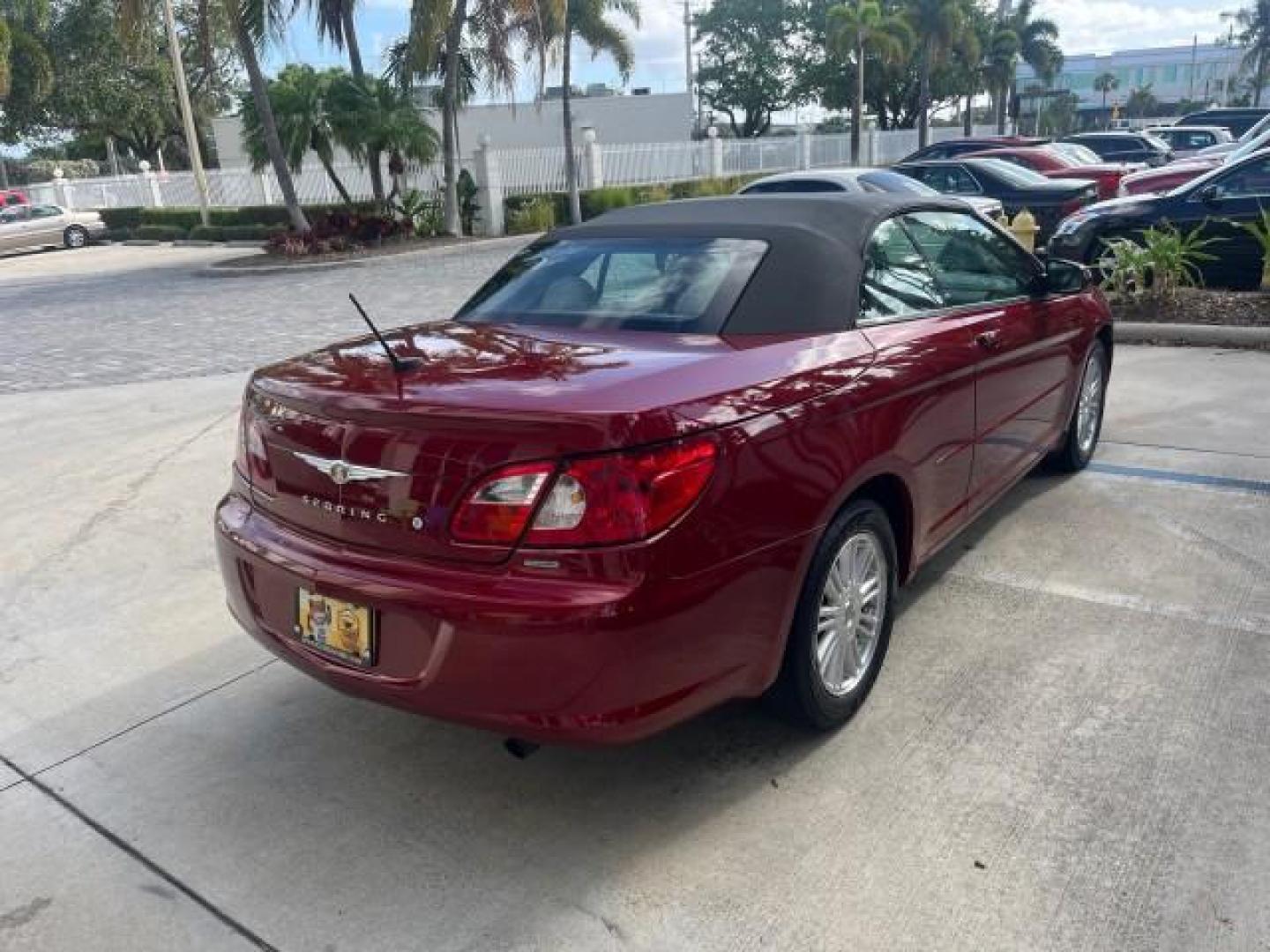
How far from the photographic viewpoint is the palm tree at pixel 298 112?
68.6 ft

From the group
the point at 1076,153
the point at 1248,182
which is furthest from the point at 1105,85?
the point at 1248,182

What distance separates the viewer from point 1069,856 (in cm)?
257

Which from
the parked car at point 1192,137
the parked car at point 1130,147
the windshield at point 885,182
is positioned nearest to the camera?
the windshield at point 885,182

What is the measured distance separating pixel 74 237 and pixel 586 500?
3234 centimetres

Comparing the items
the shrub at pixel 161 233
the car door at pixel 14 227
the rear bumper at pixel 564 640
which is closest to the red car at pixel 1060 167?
the rear bumper at pixel 564 640

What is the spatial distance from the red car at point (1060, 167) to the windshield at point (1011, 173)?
69cm

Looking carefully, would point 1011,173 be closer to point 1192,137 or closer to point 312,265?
point 312,265

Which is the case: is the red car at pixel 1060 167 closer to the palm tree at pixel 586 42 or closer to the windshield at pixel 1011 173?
the windshield at pixel 1011 173

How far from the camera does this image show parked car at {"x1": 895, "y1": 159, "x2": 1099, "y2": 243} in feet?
44.2

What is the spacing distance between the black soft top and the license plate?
134 cm

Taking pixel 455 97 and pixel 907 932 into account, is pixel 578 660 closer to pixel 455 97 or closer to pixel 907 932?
pixel 907 932

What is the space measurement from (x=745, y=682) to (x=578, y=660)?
0.55 meters

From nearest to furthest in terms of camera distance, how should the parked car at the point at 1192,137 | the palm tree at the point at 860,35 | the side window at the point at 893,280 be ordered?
the side window at the point at 893,280 → the parked car at the point at 1192,137 → the palm tree at the point at 860,35

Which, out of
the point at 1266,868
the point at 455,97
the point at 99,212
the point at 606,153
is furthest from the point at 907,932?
the point at 99,212
